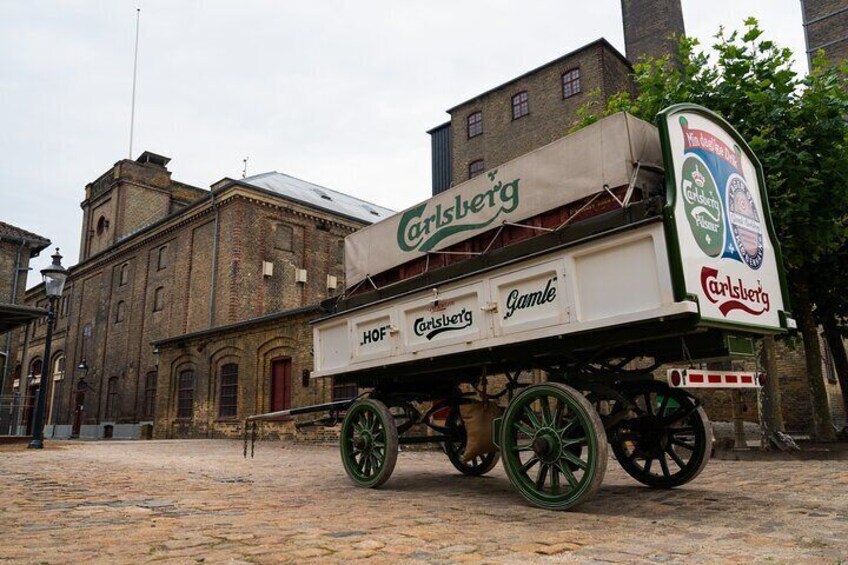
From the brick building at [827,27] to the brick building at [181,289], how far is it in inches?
879

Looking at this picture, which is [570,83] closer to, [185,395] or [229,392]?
[229,392]

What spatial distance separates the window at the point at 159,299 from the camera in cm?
3162

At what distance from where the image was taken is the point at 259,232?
28.0m

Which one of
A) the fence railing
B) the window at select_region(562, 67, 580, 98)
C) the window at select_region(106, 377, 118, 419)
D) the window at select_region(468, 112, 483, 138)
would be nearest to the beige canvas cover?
the fence railing

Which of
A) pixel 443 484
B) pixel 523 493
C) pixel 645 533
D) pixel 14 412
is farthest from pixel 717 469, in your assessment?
pixel 14 412

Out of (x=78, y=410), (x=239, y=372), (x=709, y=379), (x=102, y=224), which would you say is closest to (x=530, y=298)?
(x=709, y=379)

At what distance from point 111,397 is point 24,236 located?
12585 mm

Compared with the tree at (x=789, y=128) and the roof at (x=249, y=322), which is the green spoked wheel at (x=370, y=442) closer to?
the tree at (x=789, y=128)

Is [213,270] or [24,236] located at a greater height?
[24,236]

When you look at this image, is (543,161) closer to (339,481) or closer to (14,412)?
(339,481)

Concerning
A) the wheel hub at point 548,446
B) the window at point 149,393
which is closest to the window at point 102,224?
the window at point 149,393

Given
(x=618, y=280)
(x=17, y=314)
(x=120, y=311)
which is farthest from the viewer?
(x=120, y=311)

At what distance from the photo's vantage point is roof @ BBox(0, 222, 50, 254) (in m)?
24.0

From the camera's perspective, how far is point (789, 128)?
33.4ft
